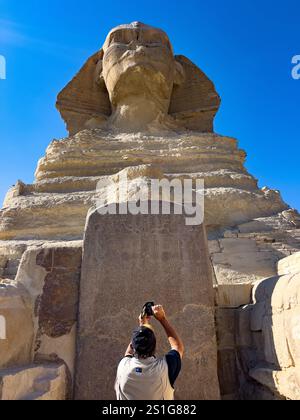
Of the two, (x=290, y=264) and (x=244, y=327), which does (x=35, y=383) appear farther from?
(x=290, y=264)

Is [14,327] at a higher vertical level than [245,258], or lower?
lower

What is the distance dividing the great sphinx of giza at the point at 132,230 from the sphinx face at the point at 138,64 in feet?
0.11

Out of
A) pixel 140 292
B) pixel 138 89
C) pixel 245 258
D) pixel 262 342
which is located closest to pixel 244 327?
pixel 262 342

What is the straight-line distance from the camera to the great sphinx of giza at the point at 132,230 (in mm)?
2561

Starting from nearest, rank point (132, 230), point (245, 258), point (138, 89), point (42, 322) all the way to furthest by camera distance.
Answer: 1. point (42, 322)
2. point (132, 230)
3. point (245, 258)
4. point (138, 89)

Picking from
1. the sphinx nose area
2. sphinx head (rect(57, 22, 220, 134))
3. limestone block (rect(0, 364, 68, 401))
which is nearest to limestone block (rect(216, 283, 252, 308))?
limestone block (rect(0, 364, 68, 401))

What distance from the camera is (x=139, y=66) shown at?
384 inches

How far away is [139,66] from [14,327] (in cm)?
872

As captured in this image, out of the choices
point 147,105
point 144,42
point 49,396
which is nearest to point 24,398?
point 49,396

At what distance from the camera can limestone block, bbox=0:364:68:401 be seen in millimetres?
2049

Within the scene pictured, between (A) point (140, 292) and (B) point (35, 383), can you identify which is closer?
(B) point (35, 383)

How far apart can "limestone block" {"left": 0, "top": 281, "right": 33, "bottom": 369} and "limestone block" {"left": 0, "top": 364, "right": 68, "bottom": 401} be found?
14 centimetres

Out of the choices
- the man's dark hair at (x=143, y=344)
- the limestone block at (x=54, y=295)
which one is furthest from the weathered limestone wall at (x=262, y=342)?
the limestone block at (x=54, y=295)

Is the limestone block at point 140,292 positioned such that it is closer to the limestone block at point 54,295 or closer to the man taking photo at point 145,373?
the limestone block at point 54,295
